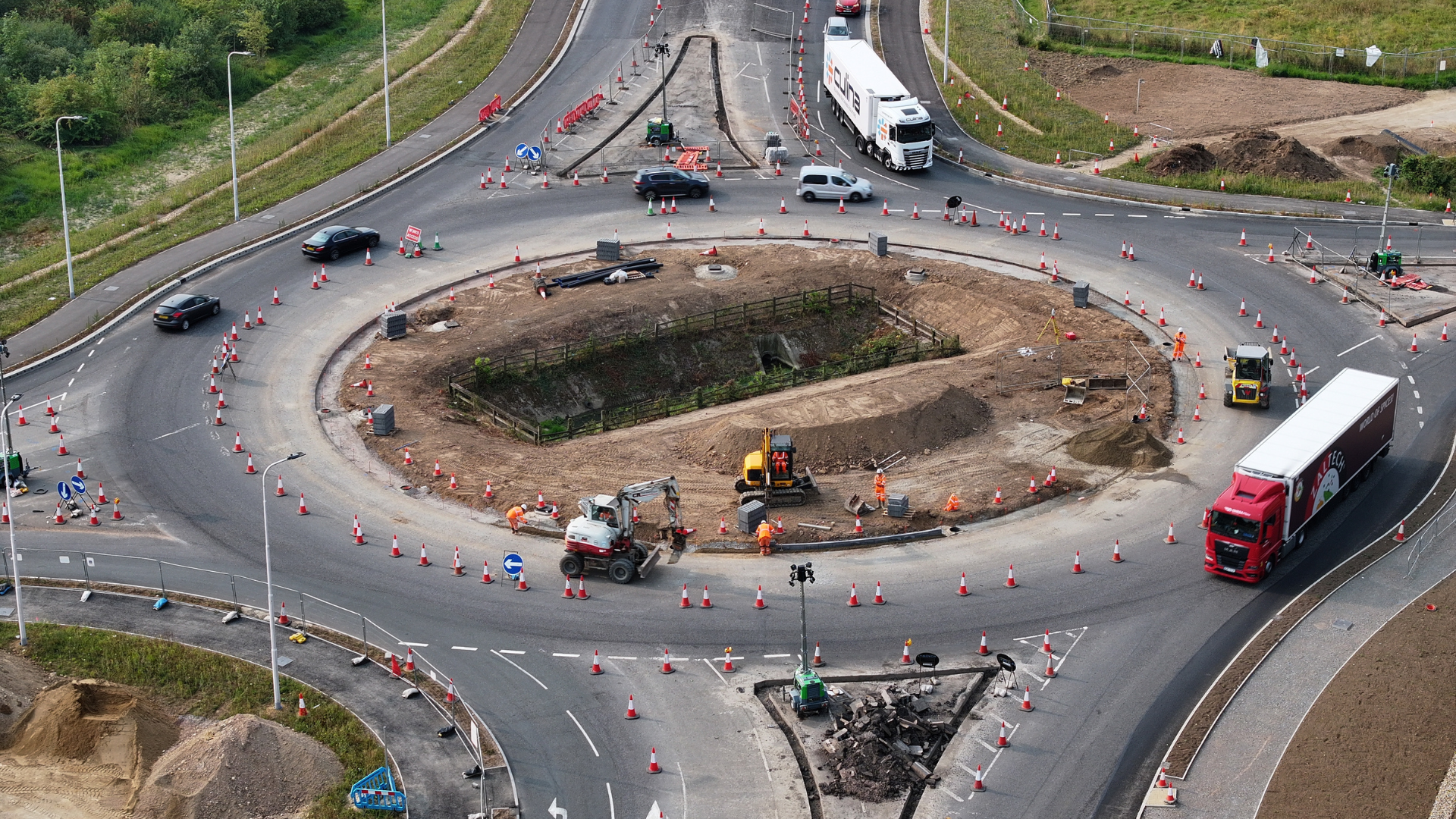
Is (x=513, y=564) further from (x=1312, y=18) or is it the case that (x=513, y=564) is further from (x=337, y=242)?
(x=1312, y=18)

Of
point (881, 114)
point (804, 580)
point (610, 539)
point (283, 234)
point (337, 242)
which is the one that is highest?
point (881, 114)

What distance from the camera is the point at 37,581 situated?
44.5 meters

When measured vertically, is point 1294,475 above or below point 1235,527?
above

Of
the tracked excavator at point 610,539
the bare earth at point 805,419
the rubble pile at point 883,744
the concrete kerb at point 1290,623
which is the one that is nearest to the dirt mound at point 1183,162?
the bare earth at point 805,419

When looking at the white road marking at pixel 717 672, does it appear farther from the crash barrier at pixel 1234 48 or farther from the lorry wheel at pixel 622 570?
the crash barrier at pixel 1234 48

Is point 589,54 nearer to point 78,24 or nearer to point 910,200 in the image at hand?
point 910,200

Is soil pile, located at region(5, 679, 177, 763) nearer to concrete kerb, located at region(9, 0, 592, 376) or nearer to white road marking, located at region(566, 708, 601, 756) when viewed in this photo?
white road marking, located at region(566, 708, 601, 756)

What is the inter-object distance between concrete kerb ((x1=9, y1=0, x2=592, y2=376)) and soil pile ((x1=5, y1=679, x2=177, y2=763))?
79.4ft

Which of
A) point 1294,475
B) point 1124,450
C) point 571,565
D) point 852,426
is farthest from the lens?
point 852,426

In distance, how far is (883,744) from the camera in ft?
116

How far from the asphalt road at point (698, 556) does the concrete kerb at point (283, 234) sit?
774 millimetres

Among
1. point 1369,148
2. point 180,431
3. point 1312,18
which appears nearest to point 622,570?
point 180,431

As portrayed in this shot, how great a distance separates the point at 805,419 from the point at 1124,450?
442 inches

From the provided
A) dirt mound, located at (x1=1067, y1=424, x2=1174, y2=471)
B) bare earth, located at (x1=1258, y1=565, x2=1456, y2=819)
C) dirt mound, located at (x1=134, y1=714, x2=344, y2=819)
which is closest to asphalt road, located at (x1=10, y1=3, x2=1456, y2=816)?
dirt mound, located at (x1=1067, y1=424, x2=1174, y2=471)
